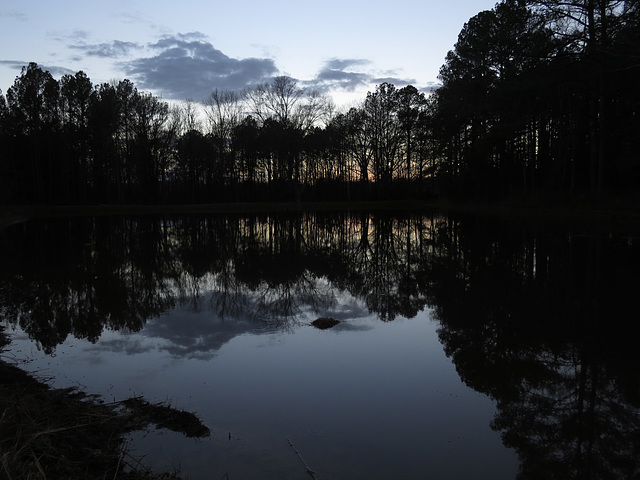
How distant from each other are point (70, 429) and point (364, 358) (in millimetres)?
3601

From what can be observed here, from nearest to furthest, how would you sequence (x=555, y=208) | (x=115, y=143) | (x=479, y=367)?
(x=479, y=367) < (x=555, y=208) < (x=115, y=143)

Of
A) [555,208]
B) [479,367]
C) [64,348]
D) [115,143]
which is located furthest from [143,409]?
[115,143]

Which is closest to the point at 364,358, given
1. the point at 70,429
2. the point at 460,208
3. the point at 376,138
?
the point at 70,429

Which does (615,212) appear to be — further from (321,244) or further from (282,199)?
(282,199)

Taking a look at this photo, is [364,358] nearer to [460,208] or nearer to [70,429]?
[70,429]

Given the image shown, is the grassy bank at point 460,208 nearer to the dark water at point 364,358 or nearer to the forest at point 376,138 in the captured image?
the forest at point 376,138

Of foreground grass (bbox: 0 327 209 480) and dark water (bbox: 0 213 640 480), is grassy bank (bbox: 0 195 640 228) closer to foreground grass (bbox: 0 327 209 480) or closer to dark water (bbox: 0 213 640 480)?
dark water (bbox: 0 213 640 480)

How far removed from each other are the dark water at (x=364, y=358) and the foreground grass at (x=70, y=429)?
0.71 feet

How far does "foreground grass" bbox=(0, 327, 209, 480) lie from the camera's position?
132 inches

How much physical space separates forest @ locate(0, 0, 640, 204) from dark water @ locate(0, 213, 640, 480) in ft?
54.9

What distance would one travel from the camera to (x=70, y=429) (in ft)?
13.7

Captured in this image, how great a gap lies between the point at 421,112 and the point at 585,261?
56323mm

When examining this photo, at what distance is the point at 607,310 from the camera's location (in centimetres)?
824

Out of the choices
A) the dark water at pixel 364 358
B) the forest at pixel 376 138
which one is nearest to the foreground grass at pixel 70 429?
the dark water at pixel 364 358
